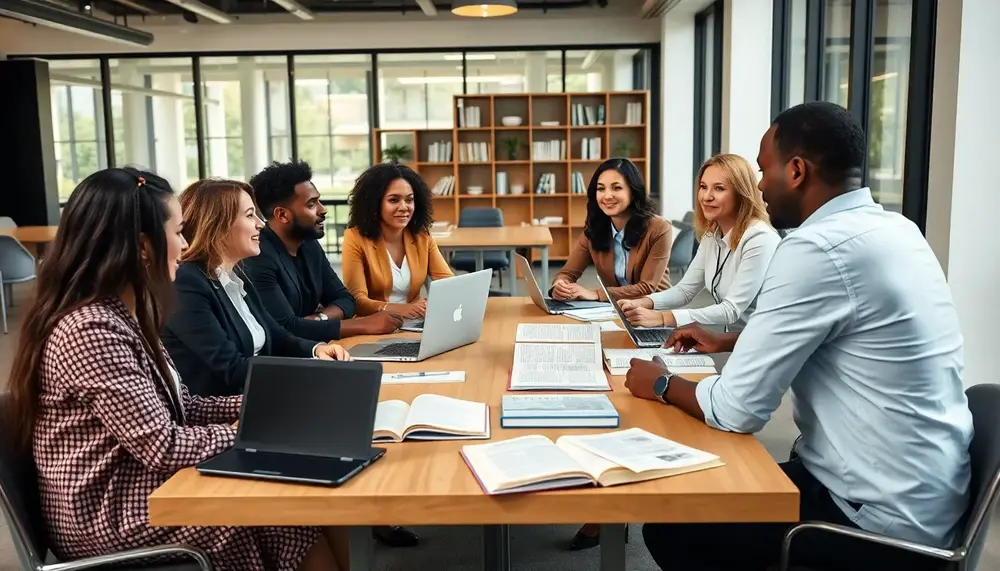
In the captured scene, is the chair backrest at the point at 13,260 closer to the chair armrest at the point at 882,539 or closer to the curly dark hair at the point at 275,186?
the curly dark hair at the point at 275,186

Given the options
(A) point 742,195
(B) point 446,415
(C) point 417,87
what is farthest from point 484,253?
(B) point 446,415

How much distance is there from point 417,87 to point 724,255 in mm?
8157

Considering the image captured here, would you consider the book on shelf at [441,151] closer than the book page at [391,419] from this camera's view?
No

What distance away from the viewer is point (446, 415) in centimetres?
187

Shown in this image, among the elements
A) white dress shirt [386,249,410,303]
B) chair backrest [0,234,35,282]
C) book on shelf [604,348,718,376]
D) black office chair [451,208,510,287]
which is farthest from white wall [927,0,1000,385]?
chair backrest [0,234,35,282]

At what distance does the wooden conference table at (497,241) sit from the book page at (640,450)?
4.09m

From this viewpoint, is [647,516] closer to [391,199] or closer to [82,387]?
[82,387]

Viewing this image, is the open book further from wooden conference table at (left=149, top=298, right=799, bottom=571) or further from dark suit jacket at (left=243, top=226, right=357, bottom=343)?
dark suit jacket at (left=243, top=226, right=357, bottom=343)

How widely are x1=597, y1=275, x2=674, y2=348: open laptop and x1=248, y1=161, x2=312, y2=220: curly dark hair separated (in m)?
1.35

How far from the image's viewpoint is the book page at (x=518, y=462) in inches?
57.9

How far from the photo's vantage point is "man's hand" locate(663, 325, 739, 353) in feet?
8.04

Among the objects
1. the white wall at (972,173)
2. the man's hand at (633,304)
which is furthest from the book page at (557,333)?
the white wall at (972,173)

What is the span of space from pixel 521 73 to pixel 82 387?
32.3 ft

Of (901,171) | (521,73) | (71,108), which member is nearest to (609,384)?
(901,171)
